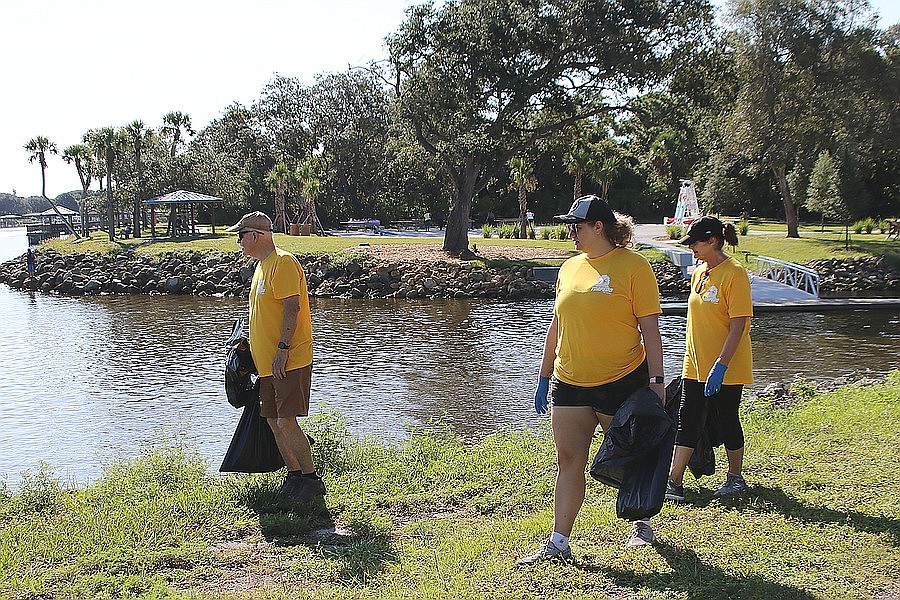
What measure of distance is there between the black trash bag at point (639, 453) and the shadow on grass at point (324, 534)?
129cm

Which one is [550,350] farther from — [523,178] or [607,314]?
[523,178]

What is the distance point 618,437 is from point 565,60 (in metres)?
25.0

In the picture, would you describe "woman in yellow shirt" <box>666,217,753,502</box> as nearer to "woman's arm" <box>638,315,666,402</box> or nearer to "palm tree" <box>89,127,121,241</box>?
"woman's arm" <box>638,315,666,402</box>

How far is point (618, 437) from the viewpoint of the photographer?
161 inches

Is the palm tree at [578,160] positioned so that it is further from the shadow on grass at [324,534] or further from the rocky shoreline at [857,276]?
the shadow on grass at [324,534]

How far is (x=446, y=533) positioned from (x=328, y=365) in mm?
9510

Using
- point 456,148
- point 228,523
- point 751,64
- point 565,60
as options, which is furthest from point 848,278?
point 228,523

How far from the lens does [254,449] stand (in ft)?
18.9

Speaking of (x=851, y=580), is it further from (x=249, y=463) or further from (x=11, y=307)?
(x=11, y=307)

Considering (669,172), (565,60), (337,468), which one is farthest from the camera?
(669,172)

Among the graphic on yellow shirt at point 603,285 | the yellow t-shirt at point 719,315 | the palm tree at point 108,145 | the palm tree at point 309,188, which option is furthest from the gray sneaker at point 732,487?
the palm tree at point 108,145

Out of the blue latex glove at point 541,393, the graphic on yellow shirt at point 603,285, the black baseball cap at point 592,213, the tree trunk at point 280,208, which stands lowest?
the blue latex glove at point 541,393

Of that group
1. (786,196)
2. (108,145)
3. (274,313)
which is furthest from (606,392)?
(108,145)

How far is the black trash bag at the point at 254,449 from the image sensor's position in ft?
18.9
